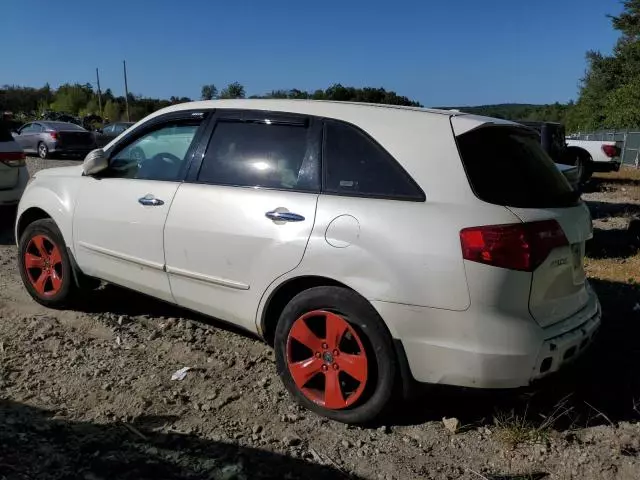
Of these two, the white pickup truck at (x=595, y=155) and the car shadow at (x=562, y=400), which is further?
the white pickup truck at (x=595, y=155)

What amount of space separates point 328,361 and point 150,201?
5.36 feet

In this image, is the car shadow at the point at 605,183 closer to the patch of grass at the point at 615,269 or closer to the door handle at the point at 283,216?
the patch of grass at the point at 615,269

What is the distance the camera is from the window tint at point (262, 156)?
3387 millimetres

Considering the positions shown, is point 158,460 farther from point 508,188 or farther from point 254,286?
point 508,188

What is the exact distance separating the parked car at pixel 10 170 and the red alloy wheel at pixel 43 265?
11.3ft

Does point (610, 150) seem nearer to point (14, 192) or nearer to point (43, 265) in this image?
point (14, 192)

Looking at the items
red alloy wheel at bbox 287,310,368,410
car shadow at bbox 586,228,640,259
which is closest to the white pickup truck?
car shadow at bbox 586,228,640,259

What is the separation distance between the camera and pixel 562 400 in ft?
11.3

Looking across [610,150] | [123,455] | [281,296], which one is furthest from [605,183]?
[123,455]

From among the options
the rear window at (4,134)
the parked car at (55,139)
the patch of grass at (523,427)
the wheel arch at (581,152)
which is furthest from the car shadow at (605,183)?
the parked car at (55,139)

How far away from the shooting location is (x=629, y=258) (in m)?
7.11

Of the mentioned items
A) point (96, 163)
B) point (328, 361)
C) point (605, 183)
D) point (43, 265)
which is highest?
point (96, 163)

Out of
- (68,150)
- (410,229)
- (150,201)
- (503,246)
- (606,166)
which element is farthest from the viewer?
(68,150)

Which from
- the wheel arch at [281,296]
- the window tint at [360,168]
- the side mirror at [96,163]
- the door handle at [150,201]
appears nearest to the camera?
the window tint at [360,168]
